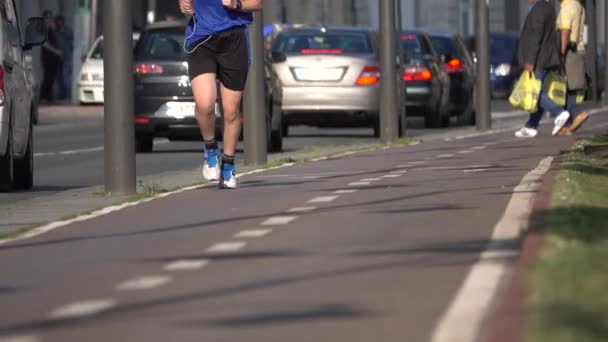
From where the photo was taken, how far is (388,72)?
80.8ft

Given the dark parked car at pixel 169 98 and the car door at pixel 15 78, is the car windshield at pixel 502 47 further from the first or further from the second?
the car door at pixel 15 78

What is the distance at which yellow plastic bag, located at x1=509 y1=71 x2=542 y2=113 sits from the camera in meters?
23.4

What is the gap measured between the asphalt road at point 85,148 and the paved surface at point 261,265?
364 centimetres

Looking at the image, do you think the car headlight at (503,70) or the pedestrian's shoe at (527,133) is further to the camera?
the car headlight at (503,70)

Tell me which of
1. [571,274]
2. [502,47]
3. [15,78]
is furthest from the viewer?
[502,47]

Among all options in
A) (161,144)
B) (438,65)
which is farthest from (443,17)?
(161,144)

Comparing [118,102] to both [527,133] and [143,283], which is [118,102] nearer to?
[143,283]

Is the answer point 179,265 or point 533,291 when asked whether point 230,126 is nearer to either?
point 179,265

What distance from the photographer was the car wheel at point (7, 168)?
648 inches

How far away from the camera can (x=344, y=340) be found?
635cm

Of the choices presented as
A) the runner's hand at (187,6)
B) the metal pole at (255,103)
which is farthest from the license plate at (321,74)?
the runner's hand at (187,6)

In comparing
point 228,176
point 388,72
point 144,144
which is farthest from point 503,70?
point 228,176

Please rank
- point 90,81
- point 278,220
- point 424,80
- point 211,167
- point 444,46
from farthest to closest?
point 90,81 < point 444,46 < point 424,80 < point 211,167 < point 278,220

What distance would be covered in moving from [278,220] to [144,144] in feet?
47.5
